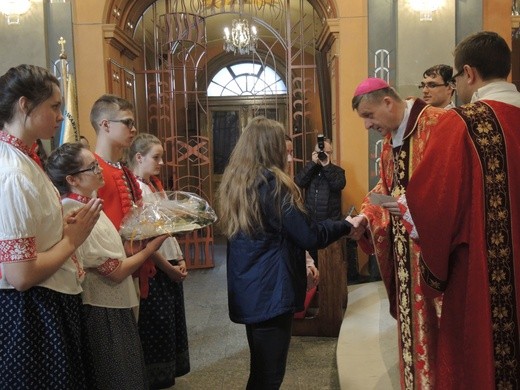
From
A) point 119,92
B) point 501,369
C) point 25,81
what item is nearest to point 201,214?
point 25,81

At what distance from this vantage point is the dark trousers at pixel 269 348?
101 inches

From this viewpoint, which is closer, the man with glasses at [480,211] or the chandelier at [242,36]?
the man with glasses at [480,211]

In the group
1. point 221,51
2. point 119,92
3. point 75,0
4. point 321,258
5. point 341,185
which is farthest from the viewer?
point 221,51

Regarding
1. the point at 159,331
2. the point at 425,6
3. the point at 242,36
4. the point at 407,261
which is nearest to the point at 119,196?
the point at 159,331

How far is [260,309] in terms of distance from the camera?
2.52 metres

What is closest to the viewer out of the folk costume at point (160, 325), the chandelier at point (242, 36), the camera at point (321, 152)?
the folk costume at point (160, 325)

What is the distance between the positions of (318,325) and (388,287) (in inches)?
64.8

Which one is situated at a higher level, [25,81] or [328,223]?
[25,81]

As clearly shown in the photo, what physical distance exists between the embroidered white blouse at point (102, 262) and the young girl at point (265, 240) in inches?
19.3

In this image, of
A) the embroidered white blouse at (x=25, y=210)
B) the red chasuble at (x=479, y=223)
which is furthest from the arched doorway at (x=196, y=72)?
the embroidered white blouse at (x=25, y=210)

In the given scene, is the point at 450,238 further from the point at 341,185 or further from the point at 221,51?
the point at 221,51

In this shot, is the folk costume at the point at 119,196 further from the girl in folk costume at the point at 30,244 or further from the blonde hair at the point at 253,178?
the girl in folk costume at the point at 30,244

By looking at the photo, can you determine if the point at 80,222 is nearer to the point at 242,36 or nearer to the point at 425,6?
the point at 425,6

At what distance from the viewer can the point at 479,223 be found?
6.97 feet
